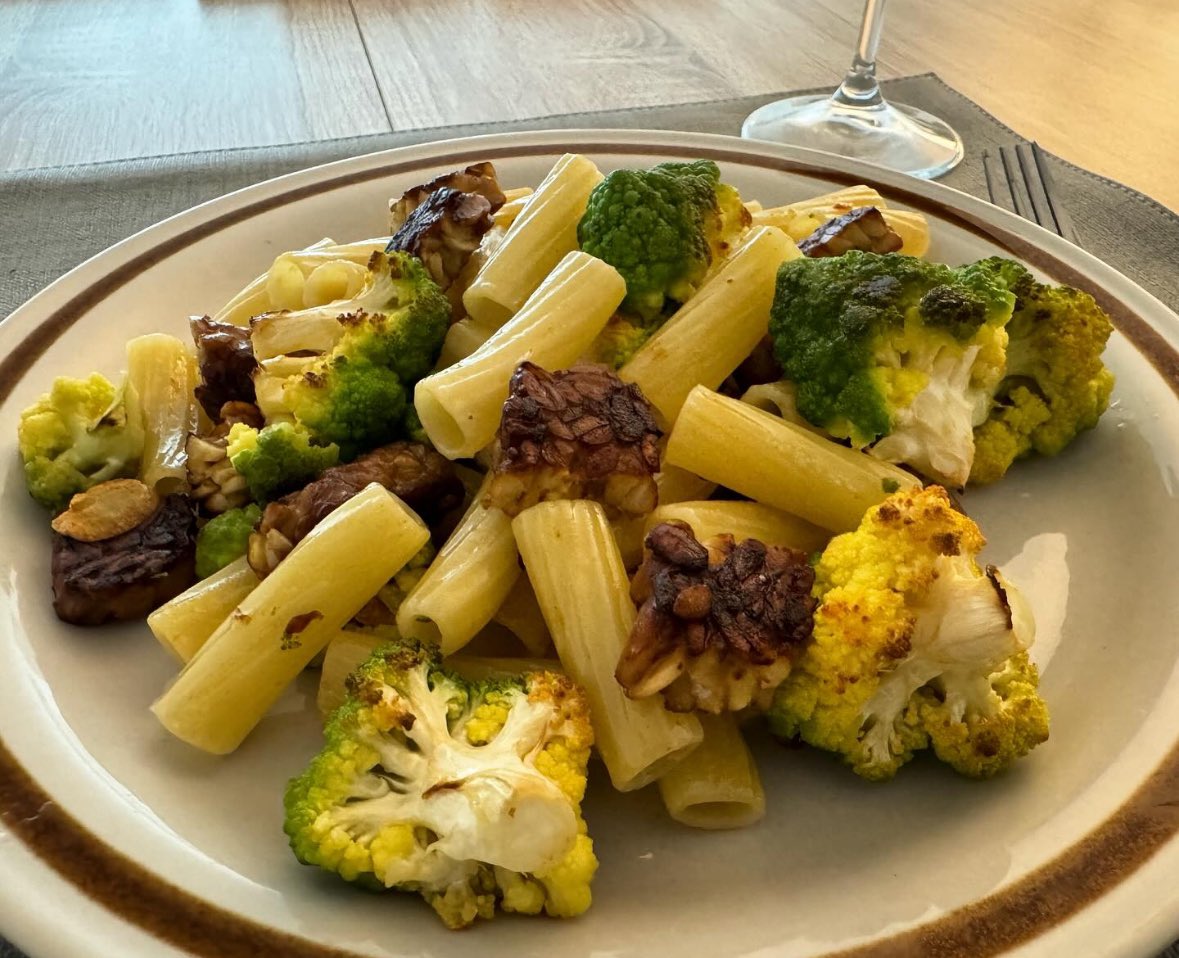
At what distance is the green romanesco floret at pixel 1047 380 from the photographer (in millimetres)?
1305

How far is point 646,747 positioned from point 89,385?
34.7 inches

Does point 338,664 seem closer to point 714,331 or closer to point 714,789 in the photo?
point 714,789

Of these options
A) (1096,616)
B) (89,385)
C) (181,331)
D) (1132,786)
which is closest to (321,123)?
(181,331)

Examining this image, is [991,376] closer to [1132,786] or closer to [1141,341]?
[1141,341]

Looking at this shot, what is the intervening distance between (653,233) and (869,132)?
1.38 metres

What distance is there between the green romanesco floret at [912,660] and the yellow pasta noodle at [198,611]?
603 mm

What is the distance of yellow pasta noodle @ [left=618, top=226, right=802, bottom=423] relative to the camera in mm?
1209

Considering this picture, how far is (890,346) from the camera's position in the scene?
116 centimetres

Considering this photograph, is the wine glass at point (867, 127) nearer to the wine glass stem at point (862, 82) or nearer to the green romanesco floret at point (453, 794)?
the wine glass stem at point (862, 82)

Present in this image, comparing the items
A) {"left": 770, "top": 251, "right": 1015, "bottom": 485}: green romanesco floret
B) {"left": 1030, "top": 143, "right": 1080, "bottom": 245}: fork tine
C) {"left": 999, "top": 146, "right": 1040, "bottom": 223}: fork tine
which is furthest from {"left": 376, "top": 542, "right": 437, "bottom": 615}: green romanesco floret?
{"left": 999, "top": 146, "right": 1040, "bottom": 223}: fork tine

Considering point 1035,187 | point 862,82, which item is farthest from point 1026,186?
point 862,82

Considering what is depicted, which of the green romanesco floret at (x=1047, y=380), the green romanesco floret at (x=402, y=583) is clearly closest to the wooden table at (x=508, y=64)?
the green romanesco floret at (x=1047, y=380)

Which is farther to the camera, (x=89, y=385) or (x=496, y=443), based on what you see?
(x=89, y=385)

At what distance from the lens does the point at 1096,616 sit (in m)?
1.13
